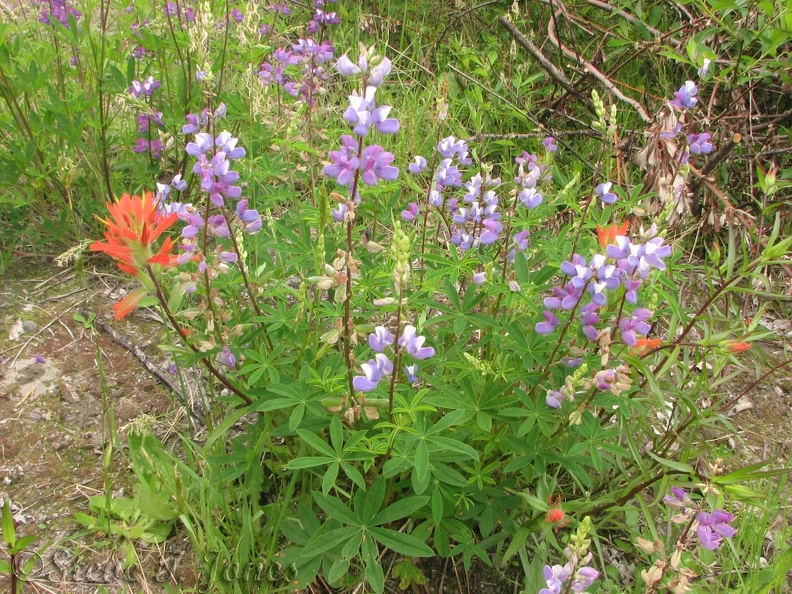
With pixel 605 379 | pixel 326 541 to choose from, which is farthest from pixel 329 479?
pixel 605 379

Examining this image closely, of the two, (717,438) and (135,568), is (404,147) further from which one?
(135,568)

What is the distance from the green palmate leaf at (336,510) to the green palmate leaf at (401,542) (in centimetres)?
5

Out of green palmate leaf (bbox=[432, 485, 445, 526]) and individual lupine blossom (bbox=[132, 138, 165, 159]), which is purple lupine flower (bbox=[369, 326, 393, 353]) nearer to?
green palmate leaf (bbox=[432, 485, 445, 526])

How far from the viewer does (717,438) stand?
247cm

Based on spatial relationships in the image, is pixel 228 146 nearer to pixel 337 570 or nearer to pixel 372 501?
pixel 372 501

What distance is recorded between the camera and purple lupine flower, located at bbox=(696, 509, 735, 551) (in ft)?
5.02

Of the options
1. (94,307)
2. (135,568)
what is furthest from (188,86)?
(135,568)

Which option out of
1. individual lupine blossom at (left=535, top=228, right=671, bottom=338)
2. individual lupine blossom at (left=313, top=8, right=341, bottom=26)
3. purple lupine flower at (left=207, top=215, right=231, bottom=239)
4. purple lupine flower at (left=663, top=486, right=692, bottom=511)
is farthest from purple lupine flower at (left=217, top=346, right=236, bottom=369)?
individual lupine blossom at (left=313, top=8, right=341, bottom=26)

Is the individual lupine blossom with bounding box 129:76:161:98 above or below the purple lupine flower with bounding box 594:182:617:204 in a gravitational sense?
below

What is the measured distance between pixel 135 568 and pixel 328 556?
2.11ft

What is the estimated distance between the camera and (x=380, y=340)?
149cm

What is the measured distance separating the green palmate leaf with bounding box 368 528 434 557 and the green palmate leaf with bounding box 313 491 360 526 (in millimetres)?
54

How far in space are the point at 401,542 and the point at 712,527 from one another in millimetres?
759

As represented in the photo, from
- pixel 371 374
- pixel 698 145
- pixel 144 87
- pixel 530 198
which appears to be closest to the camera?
pixel 371 374
